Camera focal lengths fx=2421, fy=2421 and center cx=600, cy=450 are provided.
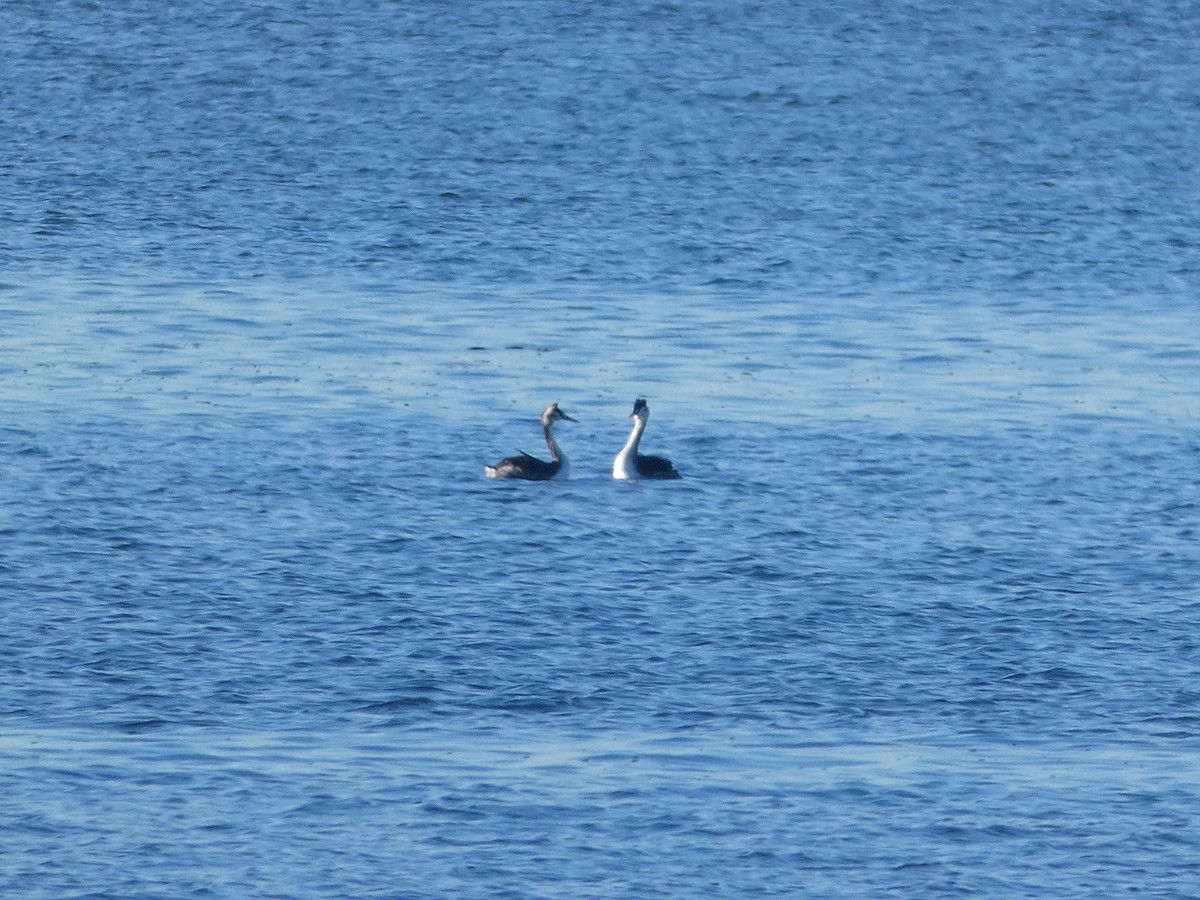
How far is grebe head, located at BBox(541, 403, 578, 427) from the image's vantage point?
2567 cm

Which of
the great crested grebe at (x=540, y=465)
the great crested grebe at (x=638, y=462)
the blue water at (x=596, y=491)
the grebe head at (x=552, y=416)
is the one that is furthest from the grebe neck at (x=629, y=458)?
the grebe head at (x=552, y=416)

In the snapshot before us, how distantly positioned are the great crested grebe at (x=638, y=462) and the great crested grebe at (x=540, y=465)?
603 mm

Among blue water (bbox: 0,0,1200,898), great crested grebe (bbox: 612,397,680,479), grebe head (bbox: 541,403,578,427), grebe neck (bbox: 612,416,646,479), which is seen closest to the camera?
blue water (bbox: 0,0,1200,898)

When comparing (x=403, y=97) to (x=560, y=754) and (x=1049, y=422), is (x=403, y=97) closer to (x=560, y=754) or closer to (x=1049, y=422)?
(x=1049, y=422)

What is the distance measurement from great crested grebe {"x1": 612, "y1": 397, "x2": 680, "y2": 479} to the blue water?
341 millimetres

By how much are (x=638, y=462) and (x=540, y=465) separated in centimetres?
100

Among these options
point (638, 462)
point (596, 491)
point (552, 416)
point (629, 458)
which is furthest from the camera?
point (552, 416)

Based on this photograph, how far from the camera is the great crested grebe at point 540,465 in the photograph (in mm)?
24281

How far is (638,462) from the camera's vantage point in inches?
966

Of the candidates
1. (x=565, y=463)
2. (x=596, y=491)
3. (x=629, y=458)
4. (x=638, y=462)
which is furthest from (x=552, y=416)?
(x=638, y=462)

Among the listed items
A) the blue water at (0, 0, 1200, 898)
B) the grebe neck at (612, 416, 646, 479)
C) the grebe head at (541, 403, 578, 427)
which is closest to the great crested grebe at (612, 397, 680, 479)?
the grebe neck at (612, 416, 646, 479)

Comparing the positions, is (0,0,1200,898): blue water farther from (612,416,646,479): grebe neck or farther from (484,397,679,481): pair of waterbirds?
(612,416,646,479): grebe neck

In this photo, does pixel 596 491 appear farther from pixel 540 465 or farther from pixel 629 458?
pixel 540 465

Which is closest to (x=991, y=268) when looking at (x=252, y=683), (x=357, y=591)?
(x=357, y=591)
